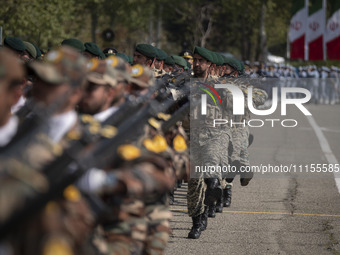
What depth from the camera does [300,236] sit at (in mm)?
10156

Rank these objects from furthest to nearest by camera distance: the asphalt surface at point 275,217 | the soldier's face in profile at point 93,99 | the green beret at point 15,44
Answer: the green beret at point 15,44, the asphalt surface at point 275,217, the soldier's face in profile at point 93,99

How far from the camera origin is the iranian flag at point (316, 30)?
36.4 m

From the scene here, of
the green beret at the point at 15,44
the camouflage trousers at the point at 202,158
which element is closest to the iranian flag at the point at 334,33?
the camouflage trousers at the point at 202,158

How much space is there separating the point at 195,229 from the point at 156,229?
4.00m

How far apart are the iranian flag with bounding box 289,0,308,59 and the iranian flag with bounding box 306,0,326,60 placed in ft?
2.11

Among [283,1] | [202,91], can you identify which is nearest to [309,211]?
[202,91]

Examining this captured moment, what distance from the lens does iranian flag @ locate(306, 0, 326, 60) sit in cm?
3644

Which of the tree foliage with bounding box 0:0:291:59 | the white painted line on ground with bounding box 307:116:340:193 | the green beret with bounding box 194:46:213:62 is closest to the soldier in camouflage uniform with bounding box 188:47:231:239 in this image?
the green beret with bounding box 194:46:213:62

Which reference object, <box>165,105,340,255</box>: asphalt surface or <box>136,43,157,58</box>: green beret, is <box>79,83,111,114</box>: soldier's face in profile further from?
<box>136,43,157,58</box>: green beret

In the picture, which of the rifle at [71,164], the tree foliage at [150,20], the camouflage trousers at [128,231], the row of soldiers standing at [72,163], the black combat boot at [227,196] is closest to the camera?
the rifle at [71,164]

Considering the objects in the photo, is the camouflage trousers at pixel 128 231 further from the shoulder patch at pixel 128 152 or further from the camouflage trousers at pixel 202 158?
the camouflage trousers at pixel 202 158

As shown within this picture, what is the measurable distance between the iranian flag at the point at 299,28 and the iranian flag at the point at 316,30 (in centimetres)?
64

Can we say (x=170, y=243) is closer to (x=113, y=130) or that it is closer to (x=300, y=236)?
(x=300, y=236)

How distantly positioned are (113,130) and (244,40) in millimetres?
65559
